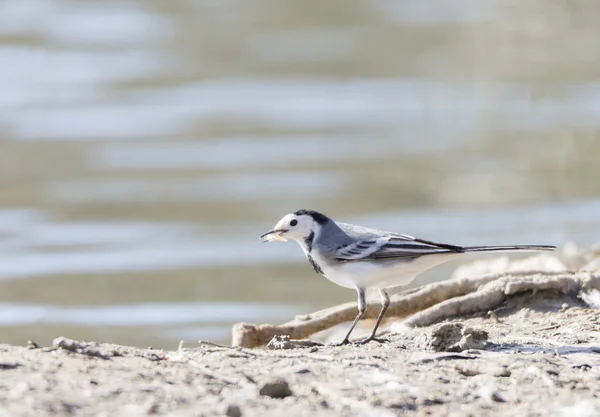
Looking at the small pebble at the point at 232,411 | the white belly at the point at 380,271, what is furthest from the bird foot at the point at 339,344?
the small pebble at the point at 232,411

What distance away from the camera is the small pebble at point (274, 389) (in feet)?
19.4

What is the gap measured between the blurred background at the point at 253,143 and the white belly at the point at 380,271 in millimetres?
3294

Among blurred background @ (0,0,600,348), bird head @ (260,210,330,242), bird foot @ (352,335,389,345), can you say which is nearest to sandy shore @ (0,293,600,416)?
bird foot @ (352,335,389,345)

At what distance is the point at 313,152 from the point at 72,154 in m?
3.42

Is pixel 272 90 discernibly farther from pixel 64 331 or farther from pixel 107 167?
pixel 64 331

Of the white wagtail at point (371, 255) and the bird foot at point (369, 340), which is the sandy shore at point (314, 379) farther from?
the white wagtail at point (371, 255)

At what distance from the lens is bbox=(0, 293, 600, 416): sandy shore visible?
5.70 meters

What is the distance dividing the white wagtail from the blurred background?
318 cm

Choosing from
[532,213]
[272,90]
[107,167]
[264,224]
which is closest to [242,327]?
[264,224]

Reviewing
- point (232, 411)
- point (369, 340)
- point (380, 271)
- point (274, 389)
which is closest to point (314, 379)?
point (274, 389)

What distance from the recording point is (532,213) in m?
15.0

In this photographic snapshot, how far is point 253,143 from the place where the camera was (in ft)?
57.7

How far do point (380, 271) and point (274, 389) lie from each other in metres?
2.04

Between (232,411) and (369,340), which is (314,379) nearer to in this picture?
(232,411)
